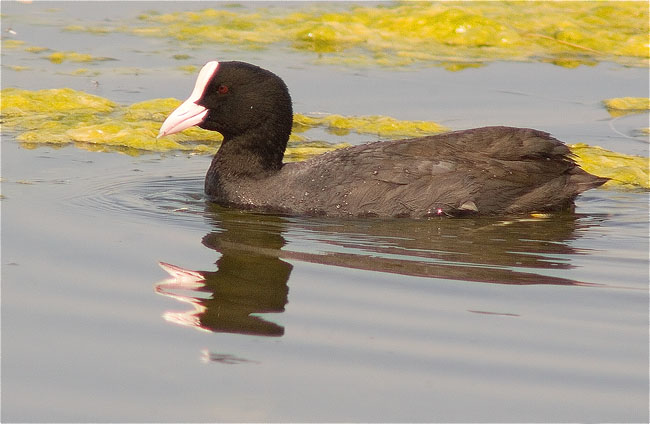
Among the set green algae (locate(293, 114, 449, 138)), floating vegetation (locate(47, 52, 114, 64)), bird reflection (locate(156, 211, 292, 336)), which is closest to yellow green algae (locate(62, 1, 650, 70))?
floating vegetation (locate(47, 52, 114, 64))

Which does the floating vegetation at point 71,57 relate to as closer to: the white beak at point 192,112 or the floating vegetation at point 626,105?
the white beak at point 192,112

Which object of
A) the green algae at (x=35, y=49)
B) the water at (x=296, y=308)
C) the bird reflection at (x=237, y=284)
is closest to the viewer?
the water at (x=296, y=308)

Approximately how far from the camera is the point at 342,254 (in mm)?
5863

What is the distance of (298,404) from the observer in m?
3.81

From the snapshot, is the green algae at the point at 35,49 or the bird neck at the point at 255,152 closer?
the bird neck at the point at 255,152

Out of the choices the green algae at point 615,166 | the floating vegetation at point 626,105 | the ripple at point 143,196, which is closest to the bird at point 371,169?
the ripple at point 143,196

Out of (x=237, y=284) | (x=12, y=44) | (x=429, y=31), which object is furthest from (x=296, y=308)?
(x=429, y=31)

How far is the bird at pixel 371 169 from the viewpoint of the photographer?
Answer: 22.3 feet

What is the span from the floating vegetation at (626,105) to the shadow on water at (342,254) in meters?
3.43

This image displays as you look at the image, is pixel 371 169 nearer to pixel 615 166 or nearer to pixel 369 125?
pixel 615 166

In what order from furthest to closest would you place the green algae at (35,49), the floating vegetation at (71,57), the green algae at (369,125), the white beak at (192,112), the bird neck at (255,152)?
the green algae at (35,49)
the floating vegetation at (71,57)
the green algae at (369,125)
the bird neck at (255,152)
the white beak at (192,112)

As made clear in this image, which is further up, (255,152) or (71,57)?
(71,57)

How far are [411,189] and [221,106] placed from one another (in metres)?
1.46

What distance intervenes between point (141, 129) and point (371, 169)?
108 inches
